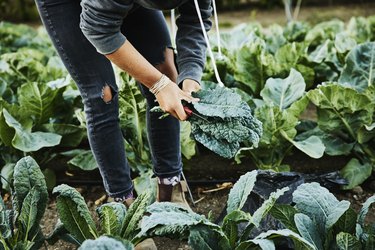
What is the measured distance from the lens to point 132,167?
3.18 metres

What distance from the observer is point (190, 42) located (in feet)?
7.75

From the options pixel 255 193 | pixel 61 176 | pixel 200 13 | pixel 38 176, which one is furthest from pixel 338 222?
pixel 61 176

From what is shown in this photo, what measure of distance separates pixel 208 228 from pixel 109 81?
70cm

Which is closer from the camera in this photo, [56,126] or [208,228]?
[208,228]

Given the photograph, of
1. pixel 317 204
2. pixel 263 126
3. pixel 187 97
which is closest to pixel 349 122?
pixel 263 126

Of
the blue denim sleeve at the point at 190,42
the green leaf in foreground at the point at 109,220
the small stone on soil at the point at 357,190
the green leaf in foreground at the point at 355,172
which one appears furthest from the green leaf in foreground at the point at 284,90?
the green leaf in foreground at the point at 109,220

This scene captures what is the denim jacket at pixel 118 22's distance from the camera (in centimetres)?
196

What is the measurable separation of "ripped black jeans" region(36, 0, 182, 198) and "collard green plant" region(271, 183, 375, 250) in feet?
2.13

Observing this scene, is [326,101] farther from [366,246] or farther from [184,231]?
[184,231]

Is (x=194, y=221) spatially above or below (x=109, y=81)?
below

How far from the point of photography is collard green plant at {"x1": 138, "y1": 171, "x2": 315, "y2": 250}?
2027 millimetres

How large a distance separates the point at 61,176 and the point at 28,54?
129cm

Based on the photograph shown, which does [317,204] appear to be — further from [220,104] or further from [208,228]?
[220,104]

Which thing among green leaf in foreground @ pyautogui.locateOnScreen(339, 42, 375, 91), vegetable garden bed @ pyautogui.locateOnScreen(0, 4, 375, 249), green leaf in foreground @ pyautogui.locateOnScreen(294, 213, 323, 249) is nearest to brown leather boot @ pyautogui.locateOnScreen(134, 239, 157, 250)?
vegetable garden bed @ pyautogui.locateOnScreen(0, 4, 375, 249)
